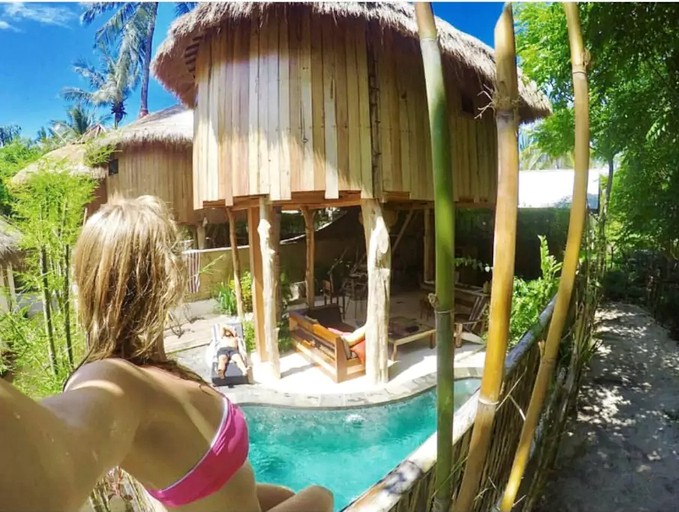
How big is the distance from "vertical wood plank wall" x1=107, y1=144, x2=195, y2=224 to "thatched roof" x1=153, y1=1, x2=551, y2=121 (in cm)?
492

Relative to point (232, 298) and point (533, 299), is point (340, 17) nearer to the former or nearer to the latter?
Result: point (533, 299)

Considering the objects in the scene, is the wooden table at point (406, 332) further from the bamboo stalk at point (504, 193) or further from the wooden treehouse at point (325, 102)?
the bamboo stalk at point (504, 193)

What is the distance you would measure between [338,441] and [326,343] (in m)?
1.65

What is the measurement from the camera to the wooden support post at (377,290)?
5379mm

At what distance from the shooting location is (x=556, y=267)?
4.98 meters

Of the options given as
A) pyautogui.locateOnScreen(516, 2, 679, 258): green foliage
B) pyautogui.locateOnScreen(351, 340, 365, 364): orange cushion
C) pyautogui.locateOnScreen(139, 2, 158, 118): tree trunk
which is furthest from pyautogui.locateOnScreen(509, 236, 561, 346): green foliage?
pyautogui.locateOnScreen(139, 2, 158, 118): tree trunk

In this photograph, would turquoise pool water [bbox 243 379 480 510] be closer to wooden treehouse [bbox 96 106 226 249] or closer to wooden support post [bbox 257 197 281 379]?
wooden support post [bbox 257 197 281 379]

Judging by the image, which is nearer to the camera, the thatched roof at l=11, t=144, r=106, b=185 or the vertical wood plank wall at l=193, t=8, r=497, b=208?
the thatched roof at l=11, t=144, r=106, b=185

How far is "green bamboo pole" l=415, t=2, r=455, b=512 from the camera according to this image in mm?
832

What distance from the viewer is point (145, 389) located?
2.40 feet

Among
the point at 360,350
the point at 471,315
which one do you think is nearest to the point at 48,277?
the point at 360,350

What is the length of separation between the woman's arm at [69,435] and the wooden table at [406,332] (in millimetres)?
5844

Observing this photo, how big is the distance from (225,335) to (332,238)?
7611mm

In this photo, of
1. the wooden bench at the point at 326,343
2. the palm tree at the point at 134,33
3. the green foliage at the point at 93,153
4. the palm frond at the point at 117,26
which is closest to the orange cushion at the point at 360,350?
the wooden bench at the point at 326,343
